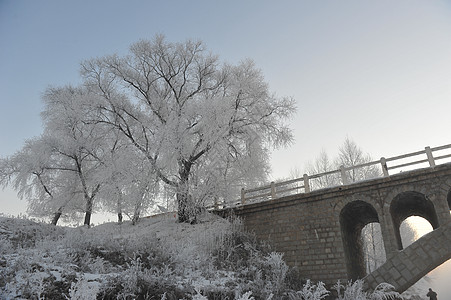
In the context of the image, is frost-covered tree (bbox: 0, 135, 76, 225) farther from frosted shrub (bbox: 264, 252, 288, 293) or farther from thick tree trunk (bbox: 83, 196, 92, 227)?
frosted shrub (bbox: 264, 252, 288, 293)

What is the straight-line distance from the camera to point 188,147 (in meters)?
15.8

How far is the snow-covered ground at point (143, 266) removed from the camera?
19.8 feet

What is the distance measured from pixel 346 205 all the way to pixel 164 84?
12504mm

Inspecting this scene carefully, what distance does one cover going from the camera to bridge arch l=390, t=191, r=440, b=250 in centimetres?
1331

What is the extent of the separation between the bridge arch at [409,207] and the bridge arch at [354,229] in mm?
944

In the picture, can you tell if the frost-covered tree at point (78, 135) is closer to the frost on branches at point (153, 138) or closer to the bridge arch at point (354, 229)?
the frost on branches at point (153, 138)

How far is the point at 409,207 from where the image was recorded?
15359 mm

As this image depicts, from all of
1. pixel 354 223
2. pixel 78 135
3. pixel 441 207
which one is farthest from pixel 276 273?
pixel 78 135

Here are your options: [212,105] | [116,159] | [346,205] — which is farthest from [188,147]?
[346,205]

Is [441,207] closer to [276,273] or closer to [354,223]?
[354,223]

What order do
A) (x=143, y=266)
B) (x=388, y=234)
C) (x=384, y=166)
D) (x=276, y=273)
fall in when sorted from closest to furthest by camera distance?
(x=143, y=266)
(x=276, y=273)
(x=388, y=234)
(x=384, y=166)

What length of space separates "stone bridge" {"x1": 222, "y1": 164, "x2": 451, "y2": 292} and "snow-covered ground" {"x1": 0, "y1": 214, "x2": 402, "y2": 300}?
3.22 feet

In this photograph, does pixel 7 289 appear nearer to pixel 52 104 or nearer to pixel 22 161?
pixel 22 161

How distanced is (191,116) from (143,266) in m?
9.52
